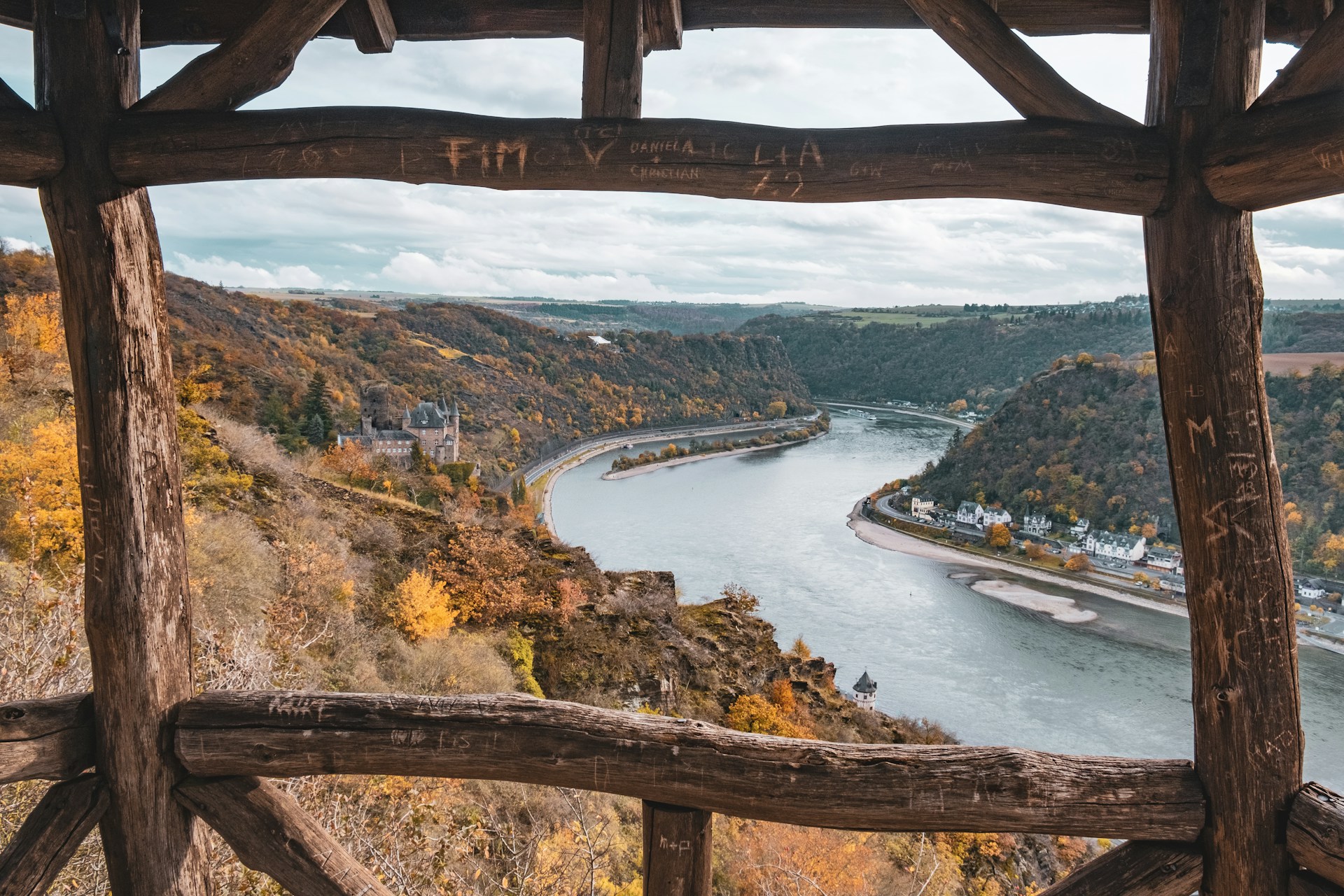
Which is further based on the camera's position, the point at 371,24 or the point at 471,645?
the point at 471,645

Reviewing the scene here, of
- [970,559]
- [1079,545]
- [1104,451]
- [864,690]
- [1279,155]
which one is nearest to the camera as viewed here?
[1279,155]

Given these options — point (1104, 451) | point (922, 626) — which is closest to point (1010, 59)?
point (922, 626)

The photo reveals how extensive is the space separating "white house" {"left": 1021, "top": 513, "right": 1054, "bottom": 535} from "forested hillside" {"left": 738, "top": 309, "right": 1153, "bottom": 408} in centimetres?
1548

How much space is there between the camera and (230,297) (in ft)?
111

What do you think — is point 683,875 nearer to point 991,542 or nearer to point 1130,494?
point 991,542

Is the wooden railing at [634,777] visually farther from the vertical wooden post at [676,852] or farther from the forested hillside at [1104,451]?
the forested hillside at [1104,451]

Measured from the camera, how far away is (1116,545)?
31.9 m

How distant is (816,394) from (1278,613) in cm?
7069

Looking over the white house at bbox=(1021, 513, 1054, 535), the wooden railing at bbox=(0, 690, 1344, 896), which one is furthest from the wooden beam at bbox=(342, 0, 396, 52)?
the white house at bbox=(1021, 513, 1054, 535)

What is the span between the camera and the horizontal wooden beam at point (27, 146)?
155 cm

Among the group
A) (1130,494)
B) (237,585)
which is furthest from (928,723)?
(1130,494)

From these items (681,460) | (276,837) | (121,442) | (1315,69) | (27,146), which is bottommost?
(681,460)

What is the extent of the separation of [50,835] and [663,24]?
1975 mm

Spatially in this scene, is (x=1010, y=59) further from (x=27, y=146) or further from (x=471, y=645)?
(x=471, y=645)
